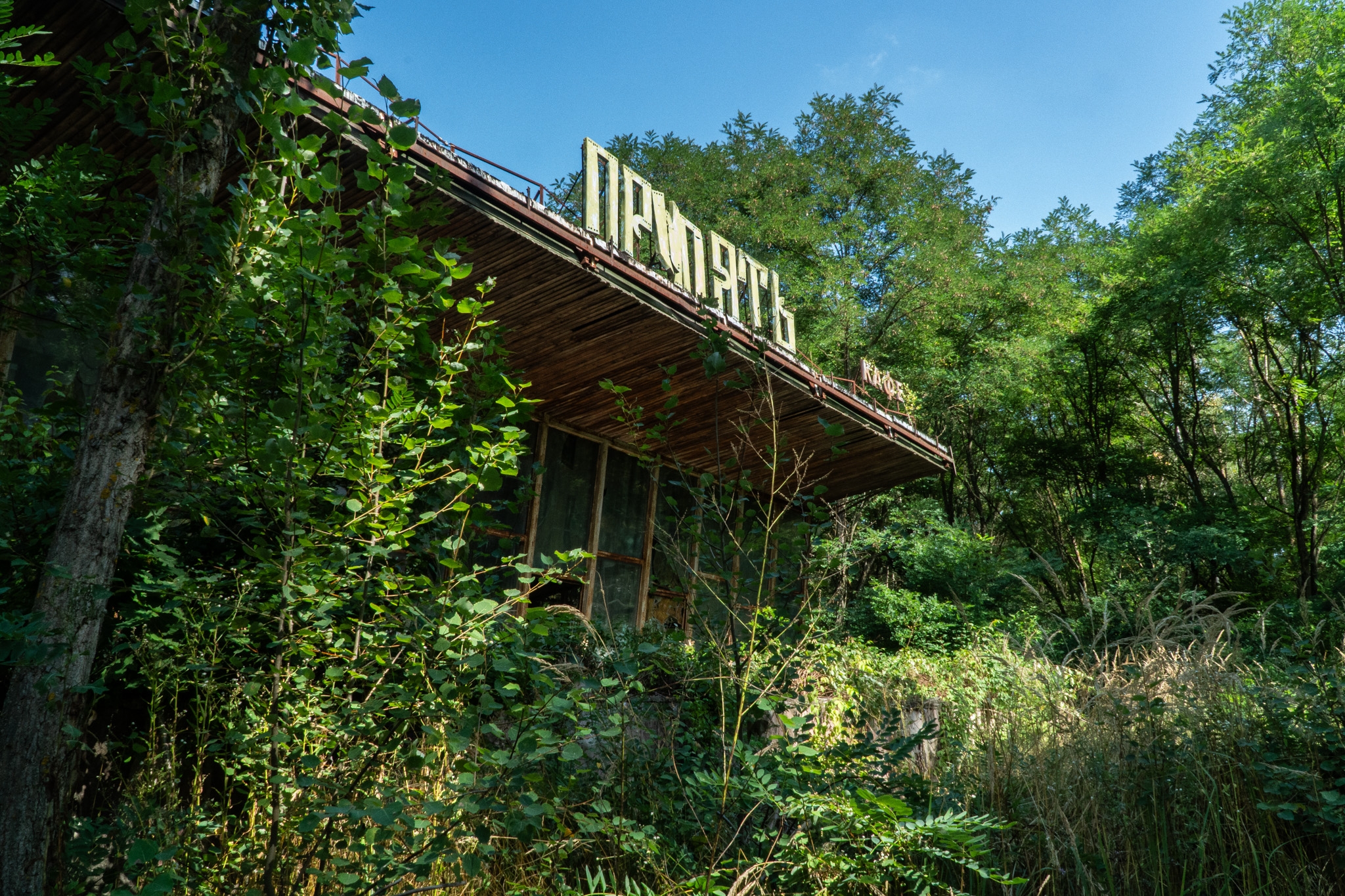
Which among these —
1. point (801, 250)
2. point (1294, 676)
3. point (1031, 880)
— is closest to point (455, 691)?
point (1031, 880)

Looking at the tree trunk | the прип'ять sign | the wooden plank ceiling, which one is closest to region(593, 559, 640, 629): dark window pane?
the wooden plank ceiling

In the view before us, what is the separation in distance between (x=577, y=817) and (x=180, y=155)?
215cm

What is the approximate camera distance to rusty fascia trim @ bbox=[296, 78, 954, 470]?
187 inches

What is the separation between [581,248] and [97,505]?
3.91 m

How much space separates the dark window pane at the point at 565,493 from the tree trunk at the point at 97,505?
5591mm

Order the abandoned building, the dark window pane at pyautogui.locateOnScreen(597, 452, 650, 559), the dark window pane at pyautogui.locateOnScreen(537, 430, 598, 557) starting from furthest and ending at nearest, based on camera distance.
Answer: the dark window pane at pyautogui.locateOnScreen(597, 452, 650, 559), the dark window pane at pyautogui.locateOnScreen(537, 430, 598, 557), the abandoned building

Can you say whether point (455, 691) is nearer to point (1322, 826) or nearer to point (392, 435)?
point (392, 435)

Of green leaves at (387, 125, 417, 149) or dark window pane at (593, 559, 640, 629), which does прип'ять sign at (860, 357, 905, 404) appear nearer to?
dark window pane at (593, 559, 640, 629)

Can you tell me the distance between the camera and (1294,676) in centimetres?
363

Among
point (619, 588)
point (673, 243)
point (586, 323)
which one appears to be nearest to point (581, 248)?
point (586, 323)

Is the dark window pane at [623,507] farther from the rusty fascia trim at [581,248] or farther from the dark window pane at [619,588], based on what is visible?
the rusty fascia trim at [581,248]

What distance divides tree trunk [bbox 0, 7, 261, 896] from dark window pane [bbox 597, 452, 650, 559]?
6344mm

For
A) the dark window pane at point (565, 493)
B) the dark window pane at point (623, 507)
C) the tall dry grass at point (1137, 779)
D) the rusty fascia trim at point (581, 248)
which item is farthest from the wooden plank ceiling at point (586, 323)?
the tall dry grass at point (1137, 779)

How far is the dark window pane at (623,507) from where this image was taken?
347 inches
